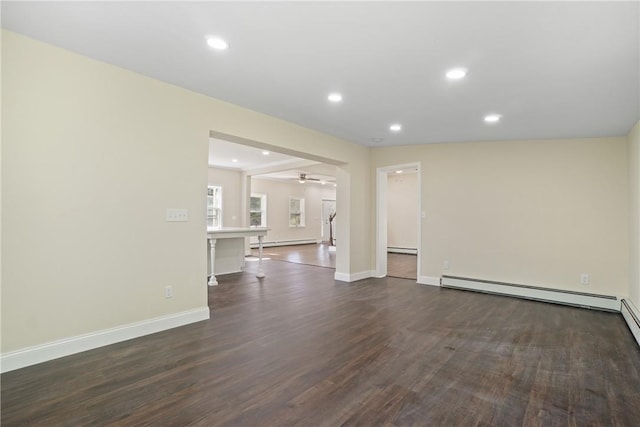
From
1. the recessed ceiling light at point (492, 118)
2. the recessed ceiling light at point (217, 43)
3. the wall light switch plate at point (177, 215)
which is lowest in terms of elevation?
the wall light switch plate at point (177, 215)

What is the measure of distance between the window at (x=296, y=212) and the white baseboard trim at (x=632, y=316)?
10.0 metres

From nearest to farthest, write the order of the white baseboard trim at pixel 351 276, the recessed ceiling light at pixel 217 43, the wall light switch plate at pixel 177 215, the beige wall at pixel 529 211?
the recessed ceiling light at pixel 217 43
the wall light switch plate at pixel 177 215
the beige wall at pixel 529 211
the white baseboard trim at pixel 351 276

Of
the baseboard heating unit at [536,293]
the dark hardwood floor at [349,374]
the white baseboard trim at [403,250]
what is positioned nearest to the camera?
the dark hardwood floor at [349,374]

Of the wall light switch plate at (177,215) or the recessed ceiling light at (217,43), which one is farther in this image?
the wall light switch plate at (177,215)

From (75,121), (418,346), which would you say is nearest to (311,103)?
(75,121)

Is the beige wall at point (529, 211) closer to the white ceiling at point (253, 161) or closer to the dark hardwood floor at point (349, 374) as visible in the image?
the dark hardwood floor at point (349, 374)

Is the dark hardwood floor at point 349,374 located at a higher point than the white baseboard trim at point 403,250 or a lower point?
lower

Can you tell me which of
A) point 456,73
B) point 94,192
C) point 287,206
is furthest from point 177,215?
point 287,206

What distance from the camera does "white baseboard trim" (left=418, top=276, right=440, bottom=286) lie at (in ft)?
17.6

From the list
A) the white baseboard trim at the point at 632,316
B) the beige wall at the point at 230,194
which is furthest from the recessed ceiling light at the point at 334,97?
the beige wall at the point at 230,194

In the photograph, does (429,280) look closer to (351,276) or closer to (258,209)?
(351,276)

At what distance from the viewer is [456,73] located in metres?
2.65

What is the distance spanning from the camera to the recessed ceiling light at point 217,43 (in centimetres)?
224

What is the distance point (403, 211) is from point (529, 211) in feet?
17.7
